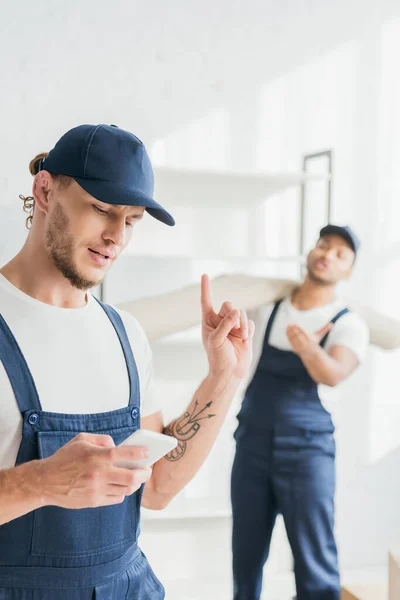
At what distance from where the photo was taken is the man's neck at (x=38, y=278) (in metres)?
1.24

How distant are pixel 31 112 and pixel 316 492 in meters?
1.79

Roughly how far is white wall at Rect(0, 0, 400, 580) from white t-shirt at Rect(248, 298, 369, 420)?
718 millimetres

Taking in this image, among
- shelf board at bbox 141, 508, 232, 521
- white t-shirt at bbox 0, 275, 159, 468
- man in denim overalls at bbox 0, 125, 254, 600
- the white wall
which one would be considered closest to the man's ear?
man in denim overalls at bbox 0, 125, 254, 600

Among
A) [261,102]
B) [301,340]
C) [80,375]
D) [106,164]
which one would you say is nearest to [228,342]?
[80,375]

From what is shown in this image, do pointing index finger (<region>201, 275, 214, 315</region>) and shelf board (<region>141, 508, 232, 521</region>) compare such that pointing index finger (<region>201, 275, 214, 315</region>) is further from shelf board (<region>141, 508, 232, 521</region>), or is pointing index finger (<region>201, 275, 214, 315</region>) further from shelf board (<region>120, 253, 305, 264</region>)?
shelf board (<region>141, 508, 232, 521</region>)

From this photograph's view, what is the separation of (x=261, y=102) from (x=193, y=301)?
103 cm

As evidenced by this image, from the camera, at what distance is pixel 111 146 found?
1.20m

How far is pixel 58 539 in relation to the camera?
1131mm

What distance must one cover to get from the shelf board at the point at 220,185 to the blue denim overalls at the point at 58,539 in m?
1.69

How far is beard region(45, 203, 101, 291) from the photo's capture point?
1205 mm

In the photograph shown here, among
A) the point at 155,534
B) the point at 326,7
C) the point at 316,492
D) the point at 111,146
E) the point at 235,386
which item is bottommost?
the point at 155,534

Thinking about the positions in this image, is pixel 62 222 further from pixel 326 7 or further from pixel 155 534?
pixel 326 7

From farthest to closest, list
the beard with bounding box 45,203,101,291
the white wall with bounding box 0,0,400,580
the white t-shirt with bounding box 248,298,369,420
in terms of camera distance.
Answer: the white wall with bounding box 0,0,400,580 → the white t-shirt with bounding box 248,298,369,420 → the beard with bounding box 45,203,101,291

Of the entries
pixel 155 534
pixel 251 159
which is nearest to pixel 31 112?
pixel 251 159
